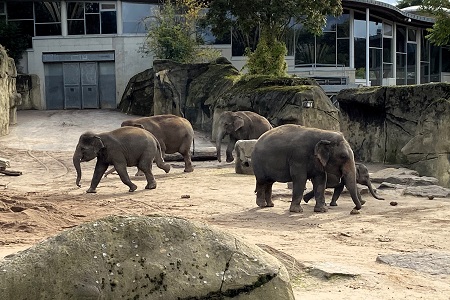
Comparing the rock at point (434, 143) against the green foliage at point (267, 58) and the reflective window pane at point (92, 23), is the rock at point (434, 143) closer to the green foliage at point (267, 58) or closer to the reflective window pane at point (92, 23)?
the green foliage at point (267, 58)

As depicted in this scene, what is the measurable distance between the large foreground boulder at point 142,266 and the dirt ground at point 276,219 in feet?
4.63

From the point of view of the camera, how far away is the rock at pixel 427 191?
557 inches

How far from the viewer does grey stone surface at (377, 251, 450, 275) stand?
7617mm

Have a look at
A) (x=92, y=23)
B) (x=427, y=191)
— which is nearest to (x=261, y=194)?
(x=427, y=191)

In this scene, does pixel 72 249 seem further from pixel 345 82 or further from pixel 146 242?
pixel 345 82

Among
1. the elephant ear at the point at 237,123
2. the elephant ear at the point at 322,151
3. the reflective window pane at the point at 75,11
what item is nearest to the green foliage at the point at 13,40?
the reflective window pane at the point at 75,11

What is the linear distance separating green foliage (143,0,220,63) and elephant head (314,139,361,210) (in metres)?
24.2

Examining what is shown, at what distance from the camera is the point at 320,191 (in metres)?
12.2

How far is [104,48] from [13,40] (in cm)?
478

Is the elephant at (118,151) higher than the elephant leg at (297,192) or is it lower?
higher

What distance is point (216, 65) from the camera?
31.8 m

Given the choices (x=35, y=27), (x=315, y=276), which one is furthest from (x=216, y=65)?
(x=315, y=276)

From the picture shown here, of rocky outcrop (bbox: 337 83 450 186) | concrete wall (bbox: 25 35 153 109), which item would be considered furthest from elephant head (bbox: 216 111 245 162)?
concrete wall (bbox: 25 35 153 109)

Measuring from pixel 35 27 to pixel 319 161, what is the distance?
3149cm
